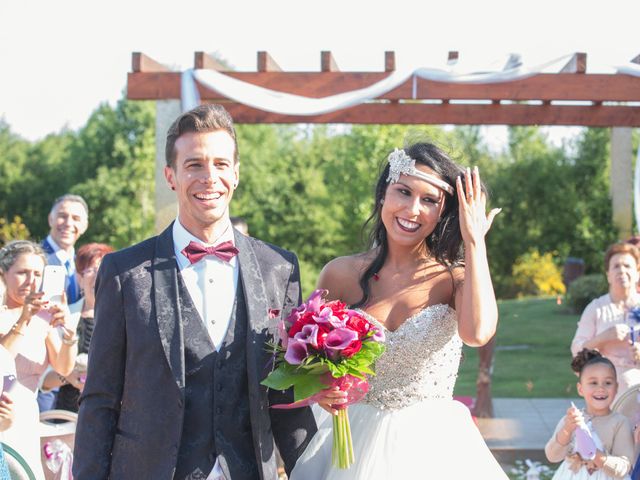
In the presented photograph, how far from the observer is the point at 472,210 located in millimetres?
3662

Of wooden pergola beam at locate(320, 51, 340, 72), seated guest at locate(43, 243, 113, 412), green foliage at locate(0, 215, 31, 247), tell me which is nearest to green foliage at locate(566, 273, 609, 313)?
wooden pergola beam at locate(320, 51, 340, 72)

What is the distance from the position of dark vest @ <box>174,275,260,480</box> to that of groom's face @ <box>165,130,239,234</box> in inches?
14.3

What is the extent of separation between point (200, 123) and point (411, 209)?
3.47 ft

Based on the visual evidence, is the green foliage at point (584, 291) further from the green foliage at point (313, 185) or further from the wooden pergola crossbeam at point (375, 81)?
the wooden pergola crossbeam at point (375, 81)

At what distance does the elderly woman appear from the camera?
6.88m

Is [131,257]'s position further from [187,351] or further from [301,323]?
Result: [301,323]

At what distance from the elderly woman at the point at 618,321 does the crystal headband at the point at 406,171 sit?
133 inches

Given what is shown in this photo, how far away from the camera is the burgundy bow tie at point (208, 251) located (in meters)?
3.25

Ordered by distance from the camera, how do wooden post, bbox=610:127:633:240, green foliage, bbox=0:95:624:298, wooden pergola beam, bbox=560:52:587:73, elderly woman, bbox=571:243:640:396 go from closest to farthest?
elderly woman, bbox=571:243:640:396 < wooden pergola beam, bbox=560:52:587:73 < wooden post, bbox=610:127:633:240 < green foliage, bbox=0:95:624:298

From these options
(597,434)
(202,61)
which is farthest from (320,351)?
(202,61)

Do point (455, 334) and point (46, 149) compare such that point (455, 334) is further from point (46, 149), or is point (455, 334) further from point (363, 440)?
point (46, 149)

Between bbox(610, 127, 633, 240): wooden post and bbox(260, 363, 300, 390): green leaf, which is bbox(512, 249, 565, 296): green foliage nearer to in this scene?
bbox(610, 127, 633, 240): wooden post

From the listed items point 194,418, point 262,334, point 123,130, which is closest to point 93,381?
point 194,418

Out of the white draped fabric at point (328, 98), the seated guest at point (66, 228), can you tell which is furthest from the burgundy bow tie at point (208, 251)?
the white draped fabric at point (328, 98)
